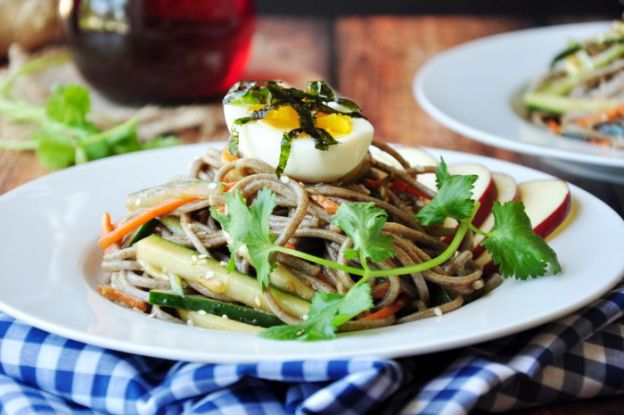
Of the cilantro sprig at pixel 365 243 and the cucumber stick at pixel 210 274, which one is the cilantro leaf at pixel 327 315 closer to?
the cilantro sprig at pixel 365 243

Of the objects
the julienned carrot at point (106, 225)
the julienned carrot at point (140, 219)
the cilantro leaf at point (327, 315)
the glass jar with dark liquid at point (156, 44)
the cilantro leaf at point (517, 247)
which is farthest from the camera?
the glass jar with dark liquid at point (156, 44)

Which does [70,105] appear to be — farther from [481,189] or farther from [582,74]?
[582,74]

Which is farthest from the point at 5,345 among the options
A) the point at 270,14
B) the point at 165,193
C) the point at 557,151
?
the point at 270,14

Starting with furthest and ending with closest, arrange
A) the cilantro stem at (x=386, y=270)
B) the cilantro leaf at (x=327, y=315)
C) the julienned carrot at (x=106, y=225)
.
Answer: the julienned carrot at (x=106, y=225)
the cilantro stem at (x=386, y=270)
the cilantro leaf at (x=327, y=315)

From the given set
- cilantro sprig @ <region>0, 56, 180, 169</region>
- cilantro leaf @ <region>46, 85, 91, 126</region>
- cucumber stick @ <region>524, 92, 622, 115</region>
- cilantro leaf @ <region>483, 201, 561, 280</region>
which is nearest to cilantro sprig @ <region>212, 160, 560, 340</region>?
cilantro leaf @ <region>483, 201, 561, 280</region>

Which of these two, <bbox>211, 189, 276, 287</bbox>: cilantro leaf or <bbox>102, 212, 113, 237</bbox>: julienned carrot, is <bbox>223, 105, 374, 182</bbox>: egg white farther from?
<bbox>102, 212, 113, 237</bbox>: julienned carrot

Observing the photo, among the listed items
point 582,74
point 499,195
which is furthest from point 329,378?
point 582,74

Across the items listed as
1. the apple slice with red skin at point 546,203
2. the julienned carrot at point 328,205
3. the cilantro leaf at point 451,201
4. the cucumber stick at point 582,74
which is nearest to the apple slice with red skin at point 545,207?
the apple slice with red skin at point 546,203
